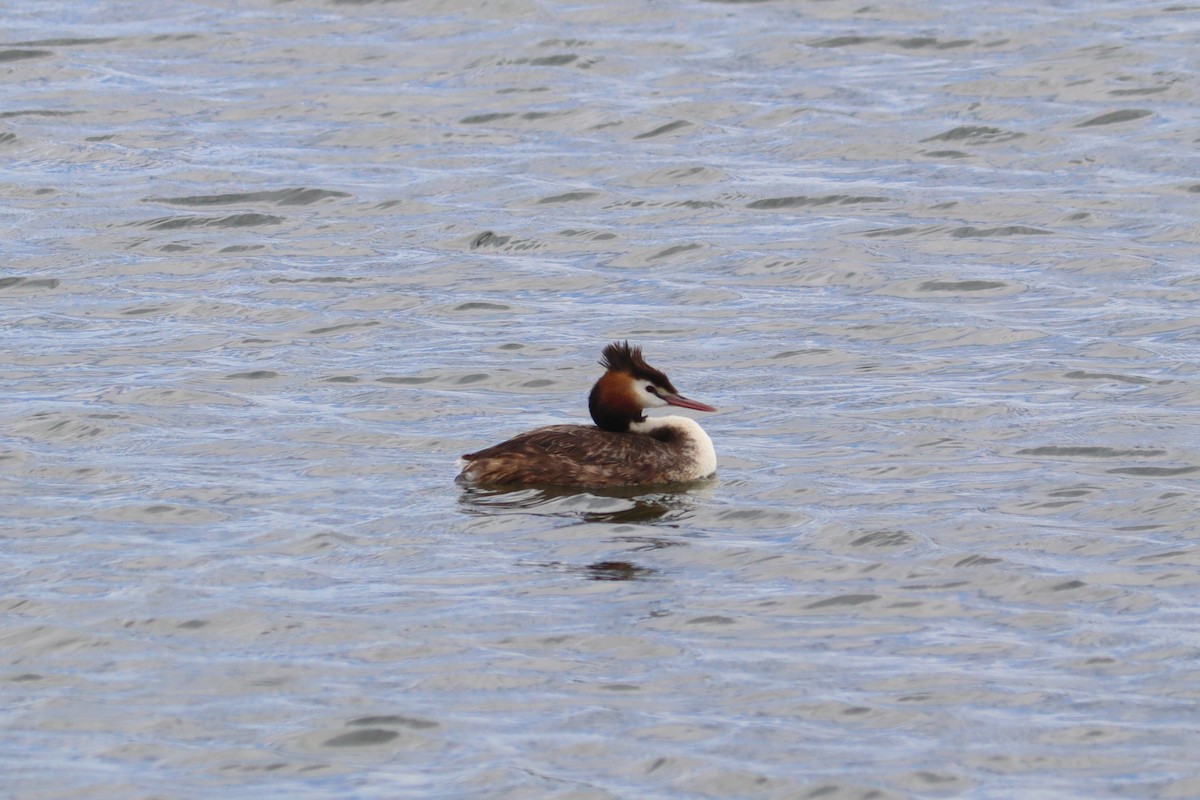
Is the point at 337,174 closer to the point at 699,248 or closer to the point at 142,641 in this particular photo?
the point at 699,248

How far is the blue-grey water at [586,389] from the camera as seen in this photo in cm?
889

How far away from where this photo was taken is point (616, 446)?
41.3 ft

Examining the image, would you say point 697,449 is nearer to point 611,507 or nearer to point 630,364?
point 611,507

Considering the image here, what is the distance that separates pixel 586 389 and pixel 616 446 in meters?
1.86

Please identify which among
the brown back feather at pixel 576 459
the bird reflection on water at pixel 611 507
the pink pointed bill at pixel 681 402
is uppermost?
the pink pointed bill at pixel 681 402

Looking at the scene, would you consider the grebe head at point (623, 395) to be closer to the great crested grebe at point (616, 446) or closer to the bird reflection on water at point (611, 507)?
the great crested grebe at point (616, 446)

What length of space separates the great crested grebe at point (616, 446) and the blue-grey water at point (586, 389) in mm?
193

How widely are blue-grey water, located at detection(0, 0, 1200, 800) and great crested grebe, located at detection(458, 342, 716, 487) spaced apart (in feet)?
0.63

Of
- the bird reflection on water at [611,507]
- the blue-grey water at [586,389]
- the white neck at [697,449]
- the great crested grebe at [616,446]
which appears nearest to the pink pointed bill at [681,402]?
the great crested grebe at [616,446]

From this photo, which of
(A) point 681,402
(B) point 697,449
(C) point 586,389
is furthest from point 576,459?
(C) point 586,389

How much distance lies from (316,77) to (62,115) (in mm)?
2801

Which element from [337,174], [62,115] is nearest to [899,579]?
[337,174]

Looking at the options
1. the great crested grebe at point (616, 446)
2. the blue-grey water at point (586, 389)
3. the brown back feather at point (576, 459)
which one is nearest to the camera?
the blue-grey water at point (586, 389)

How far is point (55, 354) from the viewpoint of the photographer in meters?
15.0
